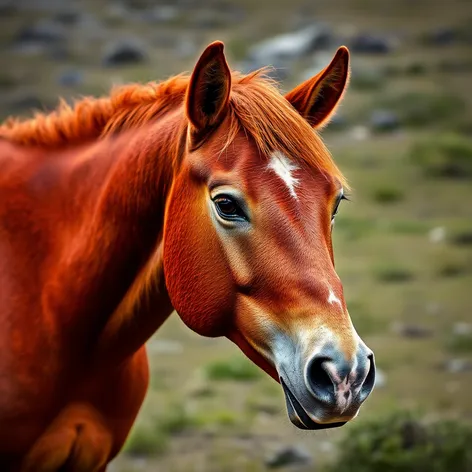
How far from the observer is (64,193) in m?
3.57

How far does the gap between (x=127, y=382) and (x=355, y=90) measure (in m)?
11.8

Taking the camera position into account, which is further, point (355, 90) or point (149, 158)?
point (355, 90)

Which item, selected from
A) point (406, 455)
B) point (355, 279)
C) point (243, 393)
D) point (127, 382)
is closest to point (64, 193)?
point (127, 382)

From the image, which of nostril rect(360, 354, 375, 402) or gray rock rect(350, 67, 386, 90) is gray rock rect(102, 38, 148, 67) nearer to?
gray rock rect(350, 67, 386, 90)

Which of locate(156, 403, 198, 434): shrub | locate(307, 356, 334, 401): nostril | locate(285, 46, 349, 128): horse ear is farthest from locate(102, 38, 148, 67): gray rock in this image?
locate(307, 356, 334, 401): nostril

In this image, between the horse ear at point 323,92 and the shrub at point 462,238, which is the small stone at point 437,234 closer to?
the shrub at point 462,238

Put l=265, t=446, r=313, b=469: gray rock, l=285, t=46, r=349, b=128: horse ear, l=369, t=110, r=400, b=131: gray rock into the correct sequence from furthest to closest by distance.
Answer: l=369, t=110, r=400, b=131: gray rock < l=265, t=446, r=313, b=469: gray rock < l=285, t=46, r=349, b=128: horse ear

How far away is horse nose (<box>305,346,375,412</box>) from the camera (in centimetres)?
264

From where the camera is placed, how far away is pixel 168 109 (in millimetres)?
3424

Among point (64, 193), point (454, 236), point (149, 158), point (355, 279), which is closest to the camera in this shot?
point (149, 158)

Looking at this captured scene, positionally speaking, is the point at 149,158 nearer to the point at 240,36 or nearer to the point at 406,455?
the point at 406,455

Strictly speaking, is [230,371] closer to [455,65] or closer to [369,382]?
[369,382]

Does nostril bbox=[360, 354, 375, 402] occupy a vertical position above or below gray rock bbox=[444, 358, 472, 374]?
above

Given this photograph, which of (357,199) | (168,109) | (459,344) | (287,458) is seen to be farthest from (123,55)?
(168,109)
